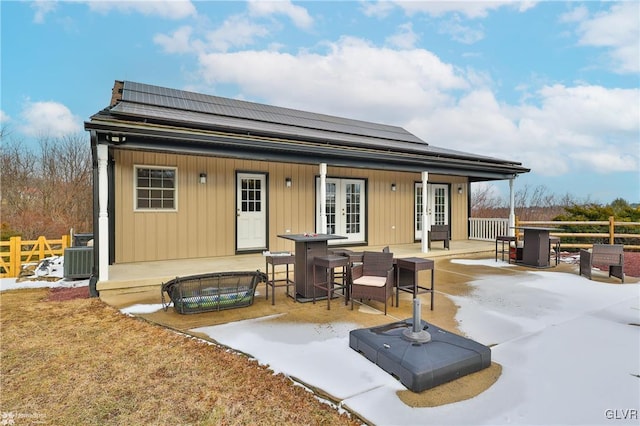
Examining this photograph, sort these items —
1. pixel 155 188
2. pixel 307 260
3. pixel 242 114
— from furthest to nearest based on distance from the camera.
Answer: pixel 242 114
pixel 155 188
pixel 307 260

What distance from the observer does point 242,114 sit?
9539 millimetres

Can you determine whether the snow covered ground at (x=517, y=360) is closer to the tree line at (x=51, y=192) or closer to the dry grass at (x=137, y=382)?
the dry grass at (x=137, y=382)

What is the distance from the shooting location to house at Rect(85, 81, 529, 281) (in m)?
5.86

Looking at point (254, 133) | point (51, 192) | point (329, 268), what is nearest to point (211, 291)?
point (329, 268)

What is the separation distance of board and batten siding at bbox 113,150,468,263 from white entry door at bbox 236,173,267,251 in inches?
5.3

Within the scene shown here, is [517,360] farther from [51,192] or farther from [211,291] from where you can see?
[51,192]

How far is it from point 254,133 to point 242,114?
10.0 feet

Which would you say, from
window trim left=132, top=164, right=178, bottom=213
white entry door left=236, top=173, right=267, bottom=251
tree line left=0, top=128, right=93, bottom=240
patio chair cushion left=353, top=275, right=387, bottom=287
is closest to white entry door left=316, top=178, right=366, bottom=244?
white entry door left=236, top=173, right=267, bottom=251

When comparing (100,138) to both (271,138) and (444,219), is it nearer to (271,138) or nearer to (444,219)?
(271,138)

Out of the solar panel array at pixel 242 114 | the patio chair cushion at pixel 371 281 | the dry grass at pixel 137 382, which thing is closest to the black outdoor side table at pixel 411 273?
the patio chair cushion at pixel 371 281

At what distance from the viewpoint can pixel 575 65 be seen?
39.3ft

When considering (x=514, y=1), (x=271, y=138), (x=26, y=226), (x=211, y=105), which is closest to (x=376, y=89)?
(x=514, y=1)

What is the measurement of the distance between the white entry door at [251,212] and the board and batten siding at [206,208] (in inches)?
5.3

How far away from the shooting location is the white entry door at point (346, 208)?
9.07m
